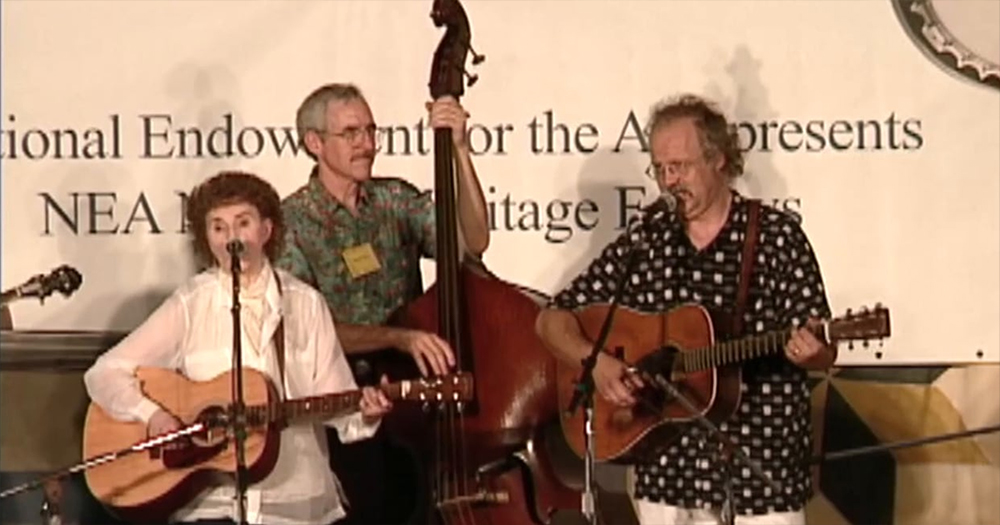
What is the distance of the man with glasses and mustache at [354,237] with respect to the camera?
17.3ft

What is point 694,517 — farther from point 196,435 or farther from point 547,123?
point 547,123

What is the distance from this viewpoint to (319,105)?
5336 millimetres

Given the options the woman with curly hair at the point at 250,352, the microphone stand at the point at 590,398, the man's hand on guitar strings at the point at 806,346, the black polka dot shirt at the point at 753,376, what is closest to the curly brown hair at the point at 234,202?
the woman with curly hair at the point at 250,352

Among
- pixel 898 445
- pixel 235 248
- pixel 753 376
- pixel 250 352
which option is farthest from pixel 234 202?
pixel 898 445

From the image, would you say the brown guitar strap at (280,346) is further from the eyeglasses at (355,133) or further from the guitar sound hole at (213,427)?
the eyeglasses at (355,133)

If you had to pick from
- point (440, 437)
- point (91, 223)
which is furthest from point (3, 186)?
point (440, 437)

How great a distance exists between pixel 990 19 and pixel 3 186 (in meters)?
3.06

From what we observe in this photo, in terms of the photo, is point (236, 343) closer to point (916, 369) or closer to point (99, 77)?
point (99, 77)

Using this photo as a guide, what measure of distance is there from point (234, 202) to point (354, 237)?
52cm

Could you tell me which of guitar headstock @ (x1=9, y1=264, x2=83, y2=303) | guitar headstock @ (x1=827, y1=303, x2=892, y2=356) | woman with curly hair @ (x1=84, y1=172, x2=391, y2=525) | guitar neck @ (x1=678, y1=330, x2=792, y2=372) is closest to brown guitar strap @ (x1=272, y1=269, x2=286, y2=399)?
woman with curly hair @ (x1=84, y1=172, x2=391, y2=525)

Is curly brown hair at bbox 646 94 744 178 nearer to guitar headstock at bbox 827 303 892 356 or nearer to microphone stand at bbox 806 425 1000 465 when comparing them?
guitar headstock at bbox 827 303 892 356

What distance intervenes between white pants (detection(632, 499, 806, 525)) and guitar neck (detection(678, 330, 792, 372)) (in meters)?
0.37

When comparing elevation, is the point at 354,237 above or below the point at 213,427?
above

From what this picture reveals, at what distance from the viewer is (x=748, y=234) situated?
4777 mm
